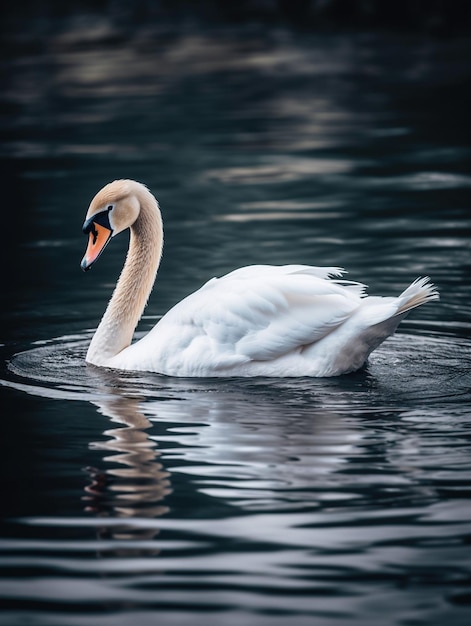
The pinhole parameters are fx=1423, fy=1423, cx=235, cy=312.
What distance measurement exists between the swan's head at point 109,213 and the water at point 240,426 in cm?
76

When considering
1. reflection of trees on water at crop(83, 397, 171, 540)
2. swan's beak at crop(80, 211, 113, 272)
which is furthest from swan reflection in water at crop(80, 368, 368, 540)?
swan's beak at crop(80, 211, 113, 272)

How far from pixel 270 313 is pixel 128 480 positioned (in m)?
2.07

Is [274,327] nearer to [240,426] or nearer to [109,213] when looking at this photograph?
[240,426]

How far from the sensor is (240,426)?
7.15m

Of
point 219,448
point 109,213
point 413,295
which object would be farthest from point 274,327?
point 109,213

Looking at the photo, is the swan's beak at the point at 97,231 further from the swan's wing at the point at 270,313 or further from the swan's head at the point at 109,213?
the swan's wing at the point at 270,313

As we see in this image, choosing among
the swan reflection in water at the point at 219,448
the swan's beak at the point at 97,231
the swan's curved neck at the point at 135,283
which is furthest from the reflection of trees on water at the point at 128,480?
the swan's beak at the point at 97,231

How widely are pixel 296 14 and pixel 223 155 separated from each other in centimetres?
2341

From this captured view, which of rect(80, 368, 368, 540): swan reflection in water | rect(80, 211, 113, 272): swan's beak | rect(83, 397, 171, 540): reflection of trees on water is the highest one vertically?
rect(80, 211, 113, 272): swan's beak

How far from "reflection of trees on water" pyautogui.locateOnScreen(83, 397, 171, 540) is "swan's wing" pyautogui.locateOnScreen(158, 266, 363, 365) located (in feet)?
2.89

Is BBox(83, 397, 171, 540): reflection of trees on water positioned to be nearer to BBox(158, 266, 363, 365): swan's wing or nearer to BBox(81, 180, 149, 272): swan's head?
BBox(158, 266, 363, 365): swan's wing

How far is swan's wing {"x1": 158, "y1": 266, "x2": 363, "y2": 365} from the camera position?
316 inches

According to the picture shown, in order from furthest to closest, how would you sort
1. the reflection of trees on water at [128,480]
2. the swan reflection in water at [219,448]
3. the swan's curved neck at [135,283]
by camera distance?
the swan's curved neck at [135,283] < the swan reflection in water at [219,448] < the reflection of trees on water at [128,480]

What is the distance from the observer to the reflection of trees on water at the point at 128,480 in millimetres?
5836
